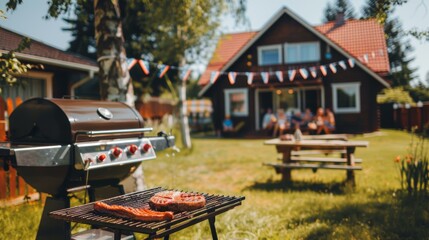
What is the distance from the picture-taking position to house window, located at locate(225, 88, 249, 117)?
20.2 m

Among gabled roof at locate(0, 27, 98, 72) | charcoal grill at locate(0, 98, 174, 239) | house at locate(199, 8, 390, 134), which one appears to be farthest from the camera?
house at locate(199, 8, 390, 134)

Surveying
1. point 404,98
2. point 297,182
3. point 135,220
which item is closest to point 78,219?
point 135,220

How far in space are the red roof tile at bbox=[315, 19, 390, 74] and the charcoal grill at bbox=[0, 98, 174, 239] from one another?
12.3m

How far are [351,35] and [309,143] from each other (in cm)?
1327

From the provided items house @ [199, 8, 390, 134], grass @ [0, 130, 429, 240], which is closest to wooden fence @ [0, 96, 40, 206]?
grass @ [0, 130, 429, 240]

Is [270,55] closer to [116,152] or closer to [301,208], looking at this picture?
[301,208]

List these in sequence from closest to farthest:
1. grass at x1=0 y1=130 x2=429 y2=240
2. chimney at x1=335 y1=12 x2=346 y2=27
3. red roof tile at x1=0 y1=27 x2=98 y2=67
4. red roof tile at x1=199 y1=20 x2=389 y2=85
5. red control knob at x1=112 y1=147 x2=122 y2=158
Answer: red control knob at x1=112 y1=147 x2=122 y2=158
grass at x1=0 y1=130 x2=429 y2=240
red roof tile at x1=0 y1=27 x2=98 y2=67
red roof tile at x1=199 y1=20 x2=389 y2=85
chimney at x1=335 y1=12 x2=346 y2=27

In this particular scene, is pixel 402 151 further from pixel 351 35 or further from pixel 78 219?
pixel 78 219

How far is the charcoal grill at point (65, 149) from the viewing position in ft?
10.3

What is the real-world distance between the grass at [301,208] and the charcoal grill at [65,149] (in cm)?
109

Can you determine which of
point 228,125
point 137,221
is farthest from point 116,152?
point 228,125

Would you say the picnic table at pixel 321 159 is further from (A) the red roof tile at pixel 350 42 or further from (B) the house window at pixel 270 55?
(B) the house window at pixel 270 55

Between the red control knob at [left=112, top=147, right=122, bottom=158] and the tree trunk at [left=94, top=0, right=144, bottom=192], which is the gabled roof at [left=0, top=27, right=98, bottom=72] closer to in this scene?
the tree trunk at [left=94, top=0, right=144, bottom=192]

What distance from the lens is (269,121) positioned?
18.7 metres
